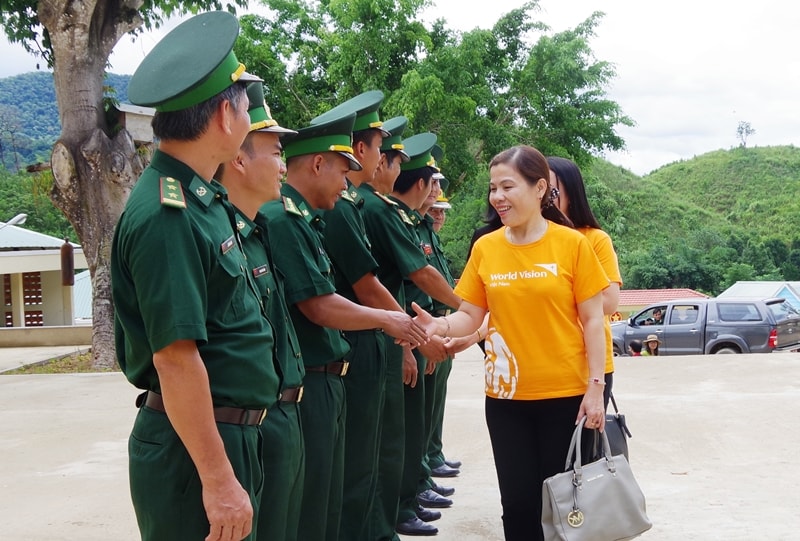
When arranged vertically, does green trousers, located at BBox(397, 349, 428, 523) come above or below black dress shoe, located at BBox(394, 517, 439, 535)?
above

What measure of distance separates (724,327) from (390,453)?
1386 centimetres

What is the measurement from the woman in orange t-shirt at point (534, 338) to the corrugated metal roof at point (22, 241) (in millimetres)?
26498

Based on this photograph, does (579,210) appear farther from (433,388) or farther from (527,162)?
(433,388)

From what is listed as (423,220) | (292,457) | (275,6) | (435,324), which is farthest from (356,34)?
(292,457)

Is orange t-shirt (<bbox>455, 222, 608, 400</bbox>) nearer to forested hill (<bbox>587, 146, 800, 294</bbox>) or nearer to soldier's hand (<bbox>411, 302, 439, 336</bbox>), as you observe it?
soldier's hand (<bbox>411, 302, 439, 336</bbox>)

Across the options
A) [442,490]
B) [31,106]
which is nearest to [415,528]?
[442,490]

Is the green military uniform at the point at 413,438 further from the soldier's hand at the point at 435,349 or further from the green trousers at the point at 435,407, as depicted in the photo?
the green trousers at the point at 435,407

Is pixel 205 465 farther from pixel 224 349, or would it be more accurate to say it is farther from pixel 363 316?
pixel 363 316

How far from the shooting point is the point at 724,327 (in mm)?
16500

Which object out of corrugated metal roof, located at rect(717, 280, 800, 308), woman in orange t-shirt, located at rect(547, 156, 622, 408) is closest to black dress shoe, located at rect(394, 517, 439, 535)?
woman in orange t-shirt, located at rect(547, 156, 622, 408)

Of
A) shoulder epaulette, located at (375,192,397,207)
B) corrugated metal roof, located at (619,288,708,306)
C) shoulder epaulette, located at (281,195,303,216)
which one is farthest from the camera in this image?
corrugated metal roof, located at (619,288,708,306)

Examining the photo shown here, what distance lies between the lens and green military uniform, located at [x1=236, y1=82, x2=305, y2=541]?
8.10 feet

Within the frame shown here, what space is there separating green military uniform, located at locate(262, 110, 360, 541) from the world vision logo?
66 cm

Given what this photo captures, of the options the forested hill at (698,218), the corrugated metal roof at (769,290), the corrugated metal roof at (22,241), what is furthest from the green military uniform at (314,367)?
the corrugated metal roof at (22,241)
